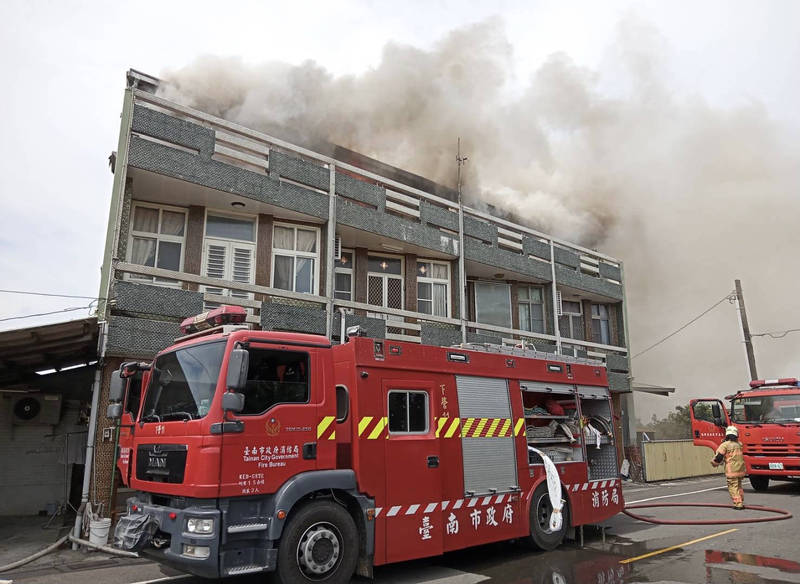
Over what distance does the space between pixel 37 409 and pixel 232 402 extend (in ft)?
30.1

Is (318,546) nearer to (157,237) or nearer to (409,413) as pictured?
(409,413)

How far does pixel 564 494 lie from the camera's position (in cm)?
864

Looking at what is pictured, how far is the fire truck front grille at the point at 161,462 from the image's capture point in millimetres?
5699

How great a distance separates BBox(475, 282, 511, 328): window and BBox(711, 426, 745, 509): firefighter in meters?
7.06

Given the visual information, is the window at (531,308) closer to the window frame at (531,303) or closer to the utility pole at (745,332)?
the window frame at (531,303)

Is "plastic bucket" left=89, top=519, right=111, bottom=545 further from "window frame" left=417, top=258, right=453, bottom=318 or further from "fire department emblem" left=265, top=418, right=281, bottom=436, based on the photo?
"window frame" left=417, top=258, right=453, bottom=318

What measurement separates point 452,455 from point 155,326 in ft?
19.8

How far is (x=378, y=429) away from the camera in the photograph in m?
6.62

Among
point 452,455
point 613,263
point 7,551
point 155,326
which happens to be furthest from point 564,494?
point 613,263

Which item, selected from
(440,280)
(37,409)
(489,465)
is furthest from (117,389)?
(440,280)

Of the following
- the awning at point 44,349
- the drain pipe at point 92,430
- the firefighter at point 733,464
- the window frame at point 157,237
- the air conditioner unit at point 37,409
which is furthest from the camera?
the air conditioner unit at point 37,409

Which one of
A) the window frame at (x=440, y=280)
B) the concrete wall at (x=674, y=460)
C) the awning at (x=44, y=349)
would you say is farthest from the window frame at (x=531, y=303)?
the awning at (x=44, y=349)

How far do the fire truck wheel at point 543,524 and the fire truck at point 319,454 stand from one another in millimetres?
25

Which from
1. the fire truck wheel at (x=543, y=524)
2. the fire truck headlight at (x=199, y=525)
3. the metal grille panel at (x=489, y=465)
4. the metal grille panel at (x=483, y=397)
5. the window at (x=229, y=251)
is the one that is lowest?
the fire truck wheel at (x=543, y=524)
